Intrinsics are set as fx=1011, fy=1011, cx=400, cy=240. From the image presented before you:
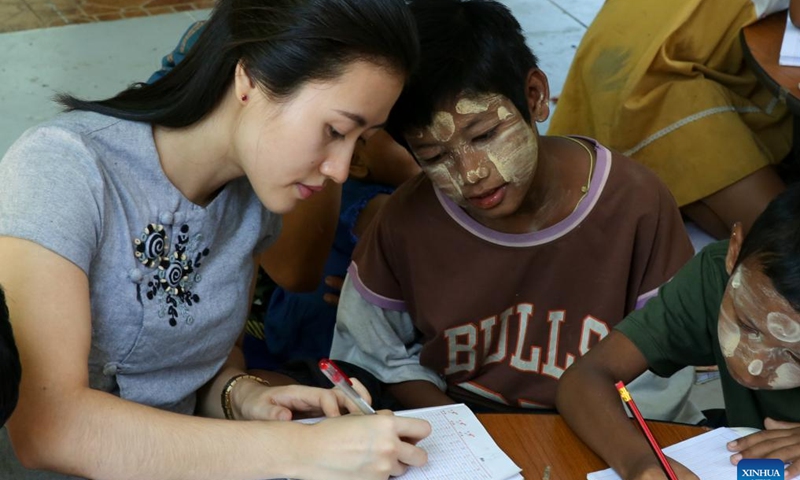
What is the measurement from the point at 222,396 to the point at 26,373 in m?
0.44

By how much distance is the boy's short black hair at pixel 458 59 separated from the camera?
162 centimetres

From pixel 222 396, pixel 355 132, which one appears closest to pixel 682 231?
pixel 355 132

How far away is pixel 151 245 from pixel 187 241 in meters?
0.08

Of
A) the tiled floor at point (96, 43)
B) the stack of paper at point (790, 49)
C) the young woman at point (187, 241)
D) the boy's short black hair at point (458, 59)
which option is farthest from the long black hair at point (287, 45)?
the tiled floor at point (96, 43)

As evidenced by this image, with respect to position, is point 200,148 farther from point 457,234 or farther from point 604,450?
point 604,450

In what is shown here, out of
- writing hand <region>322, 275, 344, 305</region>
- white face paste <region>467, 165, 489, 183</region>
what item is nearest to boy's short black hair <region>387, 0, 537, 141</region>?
white face paste <region>467, 165, 489, 183</region>

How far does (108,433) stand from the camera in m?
1.21

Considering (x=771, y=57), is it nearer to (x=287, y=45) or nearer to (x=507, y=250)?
(x=507, y=250)

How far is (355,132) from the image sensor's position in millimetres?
1361

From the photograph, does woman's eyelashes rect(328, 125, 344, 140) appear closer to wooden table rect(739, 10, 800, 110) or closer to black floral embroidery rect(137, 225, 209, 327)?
black floral embroidery rect(137, 225, 209, 327)

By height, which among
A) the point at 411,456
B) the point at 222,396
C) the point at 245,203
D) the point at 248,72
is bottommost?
the point at 222,396

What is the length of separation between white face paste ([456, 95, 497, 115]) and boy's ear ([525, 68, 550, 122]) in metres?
0.10

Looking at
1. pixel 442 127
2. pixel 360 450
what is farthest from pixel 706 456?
pixel 442 127

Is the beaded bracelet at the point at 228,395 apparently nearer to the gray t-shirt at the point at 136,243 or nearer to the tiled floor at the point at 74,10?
the gray t-shirt at the point at 136,243
